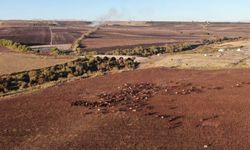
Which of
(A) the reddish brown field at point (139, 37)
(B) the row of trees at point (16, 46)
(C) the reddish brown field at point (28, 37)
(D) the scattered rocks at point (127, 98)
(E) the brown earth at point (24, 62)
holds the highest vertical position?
(D) the scattered rocks at point (127, 98)

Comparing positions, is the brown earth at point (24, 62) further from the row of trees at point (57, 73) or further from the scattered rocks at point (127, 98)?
the scattered rocks at point (127, 98)

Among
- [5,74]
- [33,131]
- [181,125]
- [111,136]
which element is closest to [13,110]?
[33,131]

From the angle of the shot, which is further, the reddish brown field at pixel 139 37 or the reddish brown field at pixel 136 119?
the reddish brown field at pixel 139 37

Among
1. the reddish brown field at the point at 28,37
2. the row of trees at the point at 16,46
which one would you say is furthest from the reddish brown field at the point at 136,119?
the reddish brown field at the point at 28,37

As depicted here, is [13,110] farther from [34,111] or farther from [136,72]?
[136,72]

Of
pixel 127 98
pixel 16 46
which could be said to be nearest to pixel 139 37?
pixel 16 46

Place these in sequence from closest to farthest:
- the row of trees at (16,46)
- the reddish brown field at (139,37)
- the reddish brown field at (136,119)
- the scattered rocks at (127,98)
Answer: the reddish brown field at (136,119) → the scattered rocks at (127,98) → the row of trees at (16,46) → the reddish brown field at (139,37)
